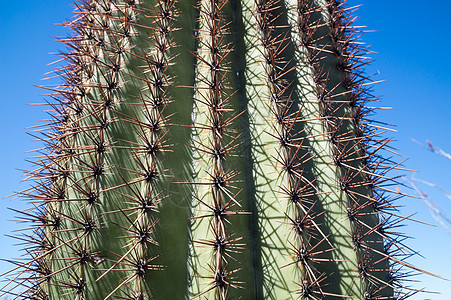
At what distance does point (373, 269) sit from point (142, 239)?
4.60 feet

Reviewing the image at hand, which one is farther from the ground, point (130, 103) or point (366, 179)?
point (130, 103)

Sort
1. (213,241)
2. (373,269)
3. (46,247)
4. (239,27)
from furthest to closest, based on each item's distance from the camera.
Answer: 1. (239,27)
2. (46,247)
3. (373,269)
4. (213,241)

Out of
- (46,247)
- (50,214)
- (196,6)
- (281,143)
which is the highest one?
(196,6)

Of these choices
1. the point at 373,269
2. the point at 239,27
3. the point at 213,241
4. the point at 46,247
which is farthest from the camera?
the point at 239,27

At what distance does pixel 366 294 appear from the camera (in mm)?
2223

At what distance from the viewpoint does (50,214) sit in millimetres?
2541

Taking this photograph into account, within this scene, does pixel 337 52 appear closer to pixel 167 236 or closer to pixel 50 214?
pixel 167 236

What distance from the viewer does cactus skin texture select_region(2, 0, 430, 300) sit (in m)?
2.21

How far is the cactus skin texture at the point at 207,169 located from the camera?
2213 mm

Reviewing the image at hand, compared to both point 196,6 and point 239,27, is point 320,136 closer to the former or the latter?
point 239,27

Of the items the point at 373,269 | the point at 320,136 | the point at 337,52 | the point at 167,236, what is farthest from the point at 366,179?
the point at 167,236

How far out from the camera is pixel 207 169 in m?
2.40

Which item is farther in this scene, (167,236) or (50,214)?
(50,214)

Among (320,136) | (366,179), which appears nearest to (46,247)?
(320,136)
